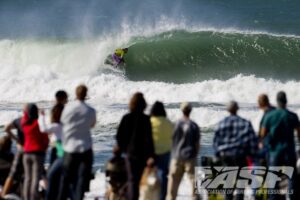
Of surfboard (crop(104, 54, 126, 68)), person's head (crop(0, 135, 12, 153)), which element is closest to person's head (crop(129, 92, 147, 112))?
person's head (crop(0, 135, 12, 153))

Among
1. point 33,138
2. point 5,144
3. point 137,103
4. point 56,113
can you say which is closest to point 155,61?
point 5,144

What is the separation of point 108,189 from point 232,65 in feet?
67.9

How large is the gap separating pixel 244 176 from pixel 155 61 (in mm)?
22007

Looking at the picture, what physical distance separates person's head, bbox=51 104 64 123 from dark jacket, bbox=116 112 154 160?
0.94 metres

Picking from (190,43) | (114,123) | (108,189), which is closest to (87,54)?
(190,43)

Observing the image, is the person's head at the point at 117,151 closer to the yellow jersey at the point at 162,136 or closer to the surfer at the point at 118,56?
the yellow jersey at the point at 162,136

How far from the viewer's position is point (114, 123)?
67.8 feet

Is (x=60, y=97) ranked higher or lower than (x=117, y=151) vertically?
higher

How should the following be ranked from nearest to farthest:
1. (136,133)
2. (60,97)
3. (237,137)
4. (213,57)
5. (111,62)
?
(136,133) → (237,137) → (60,97) → (111,62) → (213,57)

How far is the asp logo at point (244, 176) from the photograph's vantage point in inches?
381

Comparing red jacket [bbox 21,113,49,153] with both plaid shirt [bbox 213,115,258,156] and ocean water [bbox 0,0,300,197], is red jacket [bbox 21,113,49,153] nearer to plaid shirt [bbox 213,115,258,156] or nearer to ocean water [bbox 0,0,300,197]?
plaid shirt [bbox 213,115,258,156]

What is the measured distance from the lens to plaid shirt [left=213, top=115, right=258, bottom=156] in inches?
368

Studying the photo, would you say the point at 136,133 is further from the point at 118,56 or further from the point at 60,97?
the point at 118,56

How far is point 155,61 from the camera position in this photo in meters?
31.7
